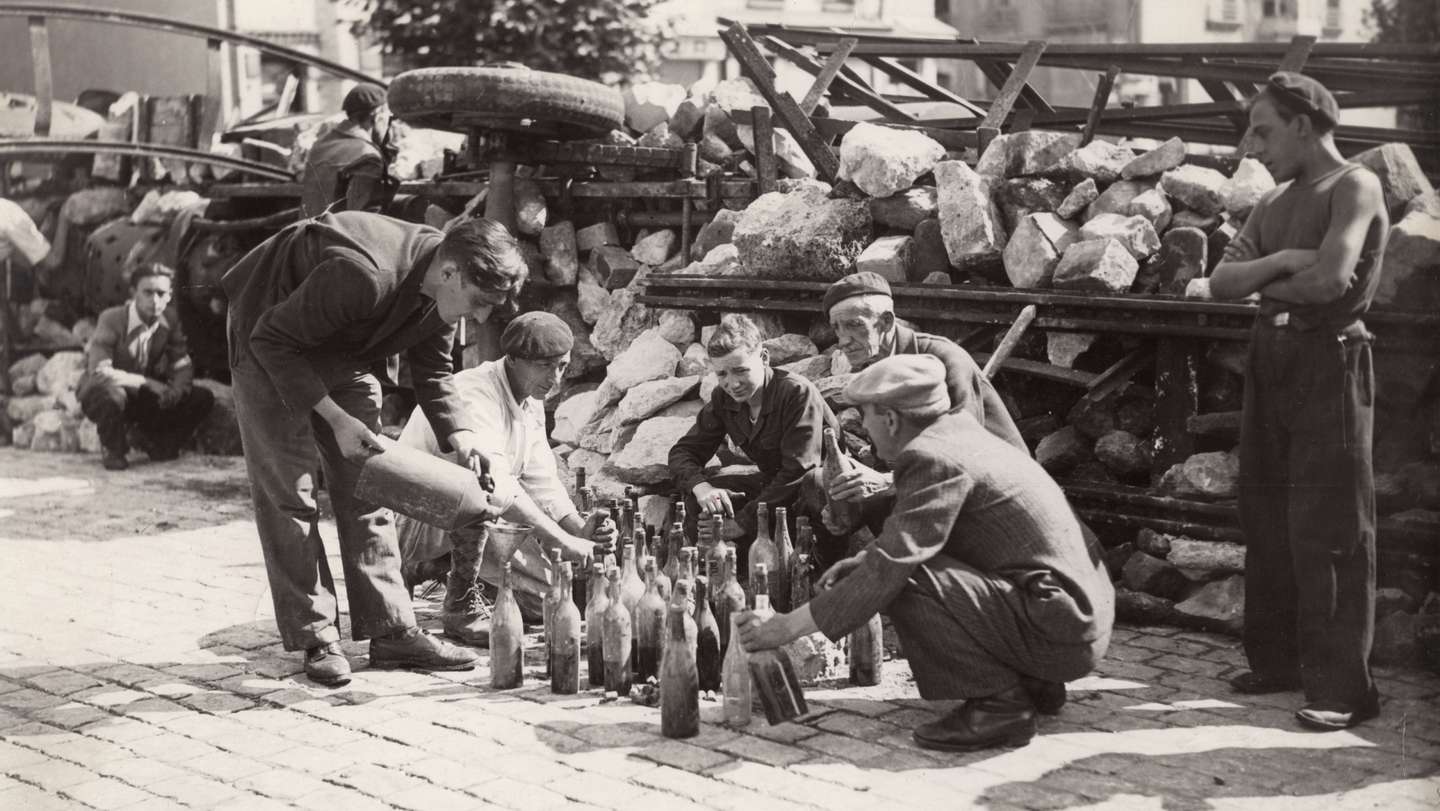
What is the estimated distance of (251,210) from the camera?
12.1 metres

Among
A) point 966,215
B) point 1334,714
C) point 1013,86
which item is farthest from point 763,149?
point 1334,714

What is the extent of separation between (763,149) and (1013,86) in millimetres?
1534

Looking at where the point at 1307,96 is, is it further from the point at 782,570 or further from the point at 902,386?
the point at 782,570

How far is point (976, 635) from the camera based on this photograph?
14.7 feet

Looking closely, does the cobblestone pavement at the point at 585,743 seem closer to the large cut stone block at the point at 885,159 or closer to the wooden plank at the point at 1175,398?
the wooden plank at the point at 1175,398

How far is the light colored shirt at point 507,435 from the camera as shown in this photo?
5984 mm

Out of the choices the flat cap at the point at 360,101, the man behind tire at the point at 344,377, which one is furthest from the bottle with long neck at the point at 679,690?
the flat cap at the point at 360,101

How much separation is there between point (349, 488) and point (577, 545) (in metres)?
0.87

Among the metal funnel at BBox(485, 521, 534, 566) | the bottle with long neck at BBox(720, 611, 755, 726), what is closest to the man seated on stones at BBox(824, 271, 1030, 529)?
the bottle with long neck at BBox(720, 611, 755, 726)

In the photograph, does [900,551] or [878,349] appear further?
[878,349]

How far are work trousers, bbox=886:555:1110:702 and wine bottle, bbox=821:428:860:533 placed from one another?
90 centimetres

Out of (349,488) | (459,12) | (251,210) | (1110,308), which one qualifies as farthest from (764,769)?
(459,12)

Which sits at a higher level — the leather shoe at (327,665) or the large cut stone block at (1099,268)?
the large cut stone block at (1099,268)

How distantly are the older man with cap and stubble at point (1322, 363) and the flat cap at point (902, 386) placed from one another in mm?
1138
